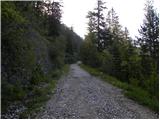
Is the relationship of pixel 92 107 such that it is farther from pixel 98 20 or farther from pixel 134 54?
pixel 98 20

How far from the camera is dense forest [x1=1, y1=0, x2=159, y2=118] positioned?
39.2 ft

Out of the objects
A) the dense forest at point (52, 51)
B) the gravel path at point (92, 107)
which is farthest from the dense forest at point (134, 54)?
the gravel path at point (92, 107)

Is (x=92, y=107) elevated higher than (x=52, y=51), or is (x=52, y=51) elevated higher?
(x=52, y=51)

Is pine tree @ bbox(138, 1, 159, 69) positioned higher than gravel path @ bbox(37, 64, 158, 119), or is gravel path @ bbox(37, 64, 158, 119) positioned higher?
pine tree @ bbox(138, 1, 159, 69)

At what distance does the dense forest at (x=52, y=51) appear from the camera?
39.2 ft

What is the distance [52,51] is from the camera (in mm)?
33531

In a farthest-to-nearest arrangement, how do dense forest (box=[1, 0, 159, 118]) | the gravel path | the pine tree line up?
1. the pine tree
2. dense forest (box=[1, 0, 159, 118])
3. the gravel path

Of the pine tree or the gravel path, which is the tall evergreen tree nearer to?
the pine tree

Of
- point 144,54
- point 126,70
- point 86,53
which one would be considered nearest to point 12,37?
point 126,70

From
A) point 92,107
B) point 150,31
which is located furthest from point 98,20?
point 92,107

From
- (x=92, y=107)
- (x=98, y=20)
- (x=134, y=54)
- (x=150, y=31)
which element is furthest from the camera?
(x=98, y=20)

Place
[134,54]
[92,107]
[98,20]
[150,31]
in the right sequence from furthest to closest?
[98,20] < [150,31] < [134,54] < [92,107]

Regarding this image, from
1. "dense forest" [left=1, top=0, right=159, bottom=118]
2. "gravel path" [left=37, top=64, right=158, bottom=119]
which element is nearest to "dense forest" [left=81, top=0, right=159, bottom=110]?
"dense forest" [left=1, top=0, right=159, bottom=118]

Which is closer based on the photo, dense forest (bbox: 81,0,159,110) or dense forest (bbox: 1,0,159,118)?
dense forest (bbox: 1,0,159,118)
